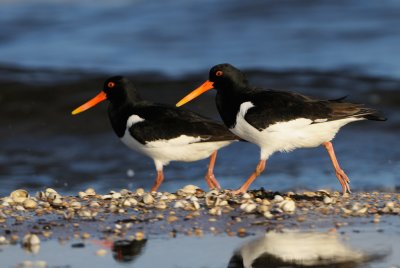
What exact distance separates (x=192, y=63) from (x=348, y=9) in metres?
5.16

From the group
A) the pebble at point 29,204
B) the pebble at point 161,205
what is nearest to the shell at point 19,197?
the pebble at point 29,204

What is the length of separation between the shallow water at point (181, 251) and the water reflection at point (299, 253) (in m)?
0.01

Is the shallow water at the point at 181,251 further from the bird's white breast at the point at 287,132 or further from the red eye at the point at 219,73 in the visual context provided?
the red eye at the point at 219,73

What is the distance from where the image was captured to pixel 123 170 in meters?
12.4

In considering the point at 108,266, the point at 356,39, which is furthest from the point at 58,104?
the point at 108,266

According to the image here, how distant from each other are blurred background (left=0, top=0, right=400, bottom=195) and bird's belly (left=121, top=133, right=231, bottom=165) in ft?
8.76

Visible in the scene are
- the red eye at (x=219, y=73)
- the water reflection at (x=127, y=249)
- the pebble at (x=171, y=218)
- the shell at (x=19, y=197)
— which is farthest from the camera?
the red eye at (x=219, y=73)

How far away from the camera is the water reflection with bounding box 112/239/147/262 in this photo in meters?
5.67

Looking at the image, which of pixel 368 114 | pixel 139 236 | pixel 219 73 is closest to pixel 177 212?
pixel 139 236

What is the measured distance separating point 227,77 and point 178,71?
9.38 m

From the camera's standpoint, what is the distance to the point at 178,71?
1745cm

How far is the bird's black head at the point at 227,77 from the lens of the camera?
26.6 feet

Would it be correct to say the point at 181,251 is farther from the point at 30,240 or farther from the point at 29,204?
the point at 29,204

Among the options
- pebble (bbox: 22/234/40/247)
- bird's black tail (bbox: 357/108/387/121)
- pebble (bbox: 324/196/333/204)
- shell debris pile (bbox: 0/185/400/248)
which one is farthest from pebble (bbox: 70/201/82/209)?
bird's black tail (bbox: 357/108/387/121)
